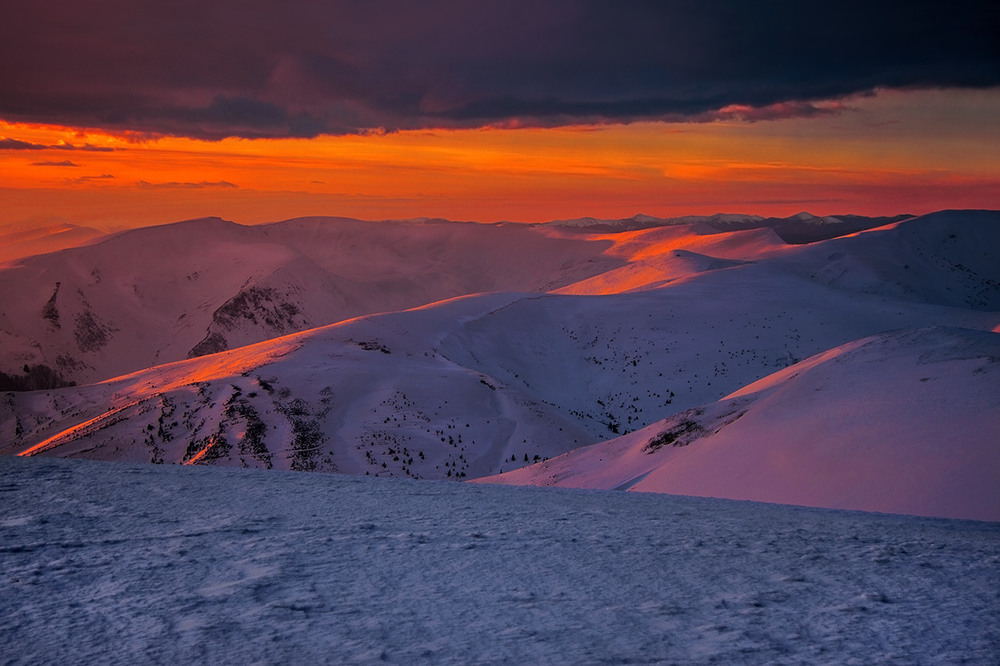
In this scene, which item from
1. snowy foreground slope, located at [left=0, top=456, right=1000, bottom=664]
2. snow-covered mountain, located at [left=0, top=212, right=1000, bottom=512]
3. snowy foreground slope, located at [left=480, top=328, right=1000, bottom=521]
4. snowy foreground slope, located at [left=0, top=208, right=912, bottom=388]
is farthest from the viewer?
snowy foreground slope, located at [left=0, top=208, right=912, bottom=388]

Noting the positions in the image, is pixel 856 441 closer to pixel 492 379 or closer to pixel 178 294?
pixel 492 379

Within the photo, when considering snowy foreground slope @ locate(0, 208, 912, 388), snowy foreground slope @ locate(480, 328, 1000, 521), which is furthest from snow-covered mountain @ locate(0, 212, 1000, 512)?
snowy foreground slope @ locate(0, 208, 912, 388)

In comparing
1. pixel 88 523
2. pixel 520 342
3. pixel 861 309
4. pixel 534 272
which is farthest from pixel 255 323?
pixel 88 523

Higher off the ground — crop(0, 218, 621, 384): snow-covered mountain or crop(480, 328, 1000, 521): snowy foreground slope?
crop(0, 218, 621, 384): snow-covered mountain

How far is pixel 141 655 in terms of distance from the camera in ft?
8.79

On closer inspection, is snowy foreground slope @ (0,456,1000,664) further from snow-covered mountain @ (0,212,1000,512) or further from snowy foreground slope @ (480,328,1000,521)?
snow-covered mountain @ (0,212,1000,512)

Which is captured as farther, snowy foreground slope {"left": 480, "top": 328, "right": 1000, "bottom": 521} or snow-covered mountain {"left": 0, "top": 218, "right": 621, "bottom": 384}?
snow-covered mountain {"left": 0, "top": 218, "right": 621, "bottom": 384}

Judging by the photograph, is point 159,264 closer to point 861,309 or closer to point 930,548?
point 861,309

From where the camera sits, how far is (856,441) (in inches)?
381

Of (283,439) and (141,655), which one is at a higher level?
(141,655)

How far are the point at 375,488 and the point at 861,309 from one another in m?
49.7

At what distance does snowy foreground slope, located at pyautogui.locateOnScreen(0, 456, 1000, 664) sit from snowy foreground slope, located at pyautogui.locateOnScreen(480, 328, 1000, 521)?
113 inches

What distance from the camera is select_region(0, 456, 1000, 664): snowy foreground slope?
2.80 metres

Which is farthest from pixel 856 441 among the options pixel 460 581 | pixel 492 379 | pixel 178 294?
pixel 178 294
